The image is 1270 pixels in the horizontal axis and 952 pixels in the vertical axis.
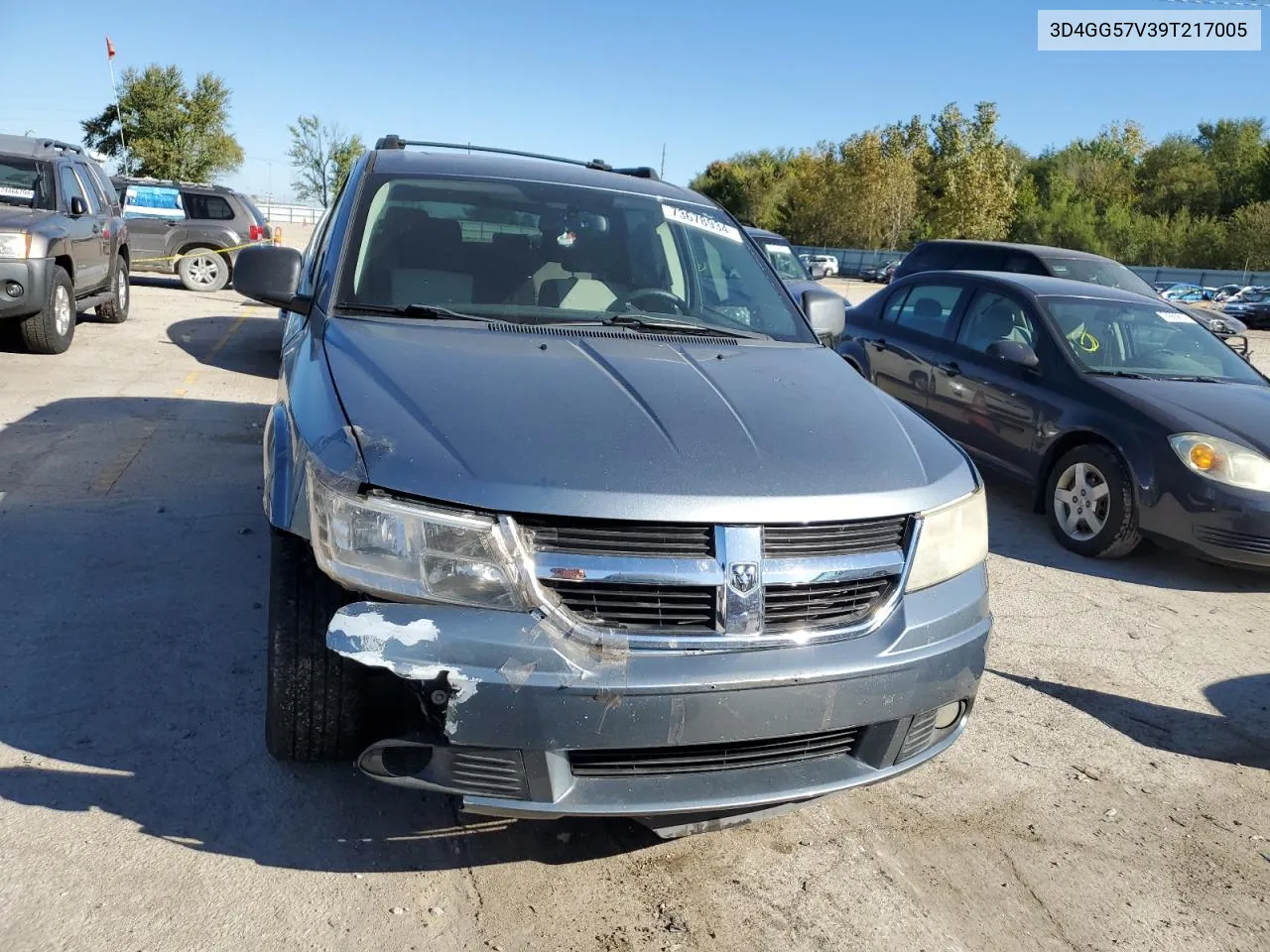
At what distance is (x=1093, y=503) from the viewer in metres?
6.18

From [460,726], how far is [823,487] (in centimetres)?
101

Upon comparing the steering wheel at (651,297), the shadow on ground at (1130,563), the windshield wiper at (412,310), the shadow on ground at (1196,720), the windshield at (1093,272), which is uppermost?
the windshield at (1093,272)

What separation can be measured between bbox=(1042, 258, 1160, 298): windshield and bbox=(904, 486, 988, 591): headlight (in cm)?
1104

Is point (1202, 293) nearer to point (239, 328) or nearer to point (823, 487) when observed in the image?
Answer: point (239, 328)

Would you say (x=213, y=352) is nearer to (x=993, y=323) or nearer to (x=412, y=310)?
(x=993, y=323)

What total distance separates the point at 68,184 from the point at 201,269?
6.72 metres

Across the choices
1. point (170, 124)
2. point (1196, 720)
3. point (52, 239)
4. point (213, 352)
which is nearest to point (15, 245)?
point (52, 239)

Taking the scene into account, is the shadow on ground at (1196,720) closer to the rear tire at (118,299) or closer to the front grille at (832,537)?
the front grille at (832,537)

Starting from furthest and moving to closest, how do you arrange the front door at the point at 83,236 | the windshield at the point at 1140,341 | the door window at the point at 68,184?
the door window at the point at 68,184 → the front door at the point at 83,236 → the windshield at the point at 1140,341

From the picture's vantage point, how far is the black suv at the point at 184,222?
16438 mm

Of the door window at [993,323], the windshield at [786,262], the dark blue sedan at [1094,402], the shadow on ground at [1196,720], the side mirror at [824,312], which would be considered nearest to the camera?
the shadow on ground at [1196,720]

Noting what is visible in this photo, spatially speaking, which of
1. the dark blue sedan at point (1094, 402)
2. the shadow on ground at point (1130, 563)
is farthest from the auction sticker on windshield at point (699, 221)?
the dark blue sedan at point (1094, 402)

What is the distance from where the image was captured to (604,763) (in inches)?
93.3

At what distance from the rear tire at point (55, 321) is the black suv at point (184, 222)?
22.2 ft
